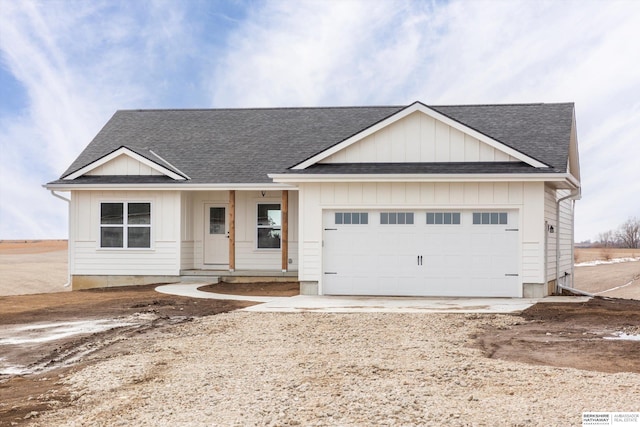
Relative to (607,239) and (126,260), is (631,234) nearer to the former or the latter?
(607,239)

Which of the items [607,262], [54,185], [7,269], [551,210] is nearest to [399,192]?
[551,210]

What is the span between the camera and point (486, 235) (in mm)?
17797

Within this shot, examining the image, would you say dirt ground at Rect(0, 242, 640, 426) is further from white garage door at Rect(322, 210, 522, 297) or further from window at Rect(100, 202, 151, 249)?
window at Rect(100, 202, 151, 249)

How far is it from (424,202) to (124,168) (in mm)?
10109

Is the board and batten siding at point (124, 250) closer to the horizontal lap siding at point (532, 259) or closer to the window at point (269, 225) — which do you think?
the window at point (269, 225)

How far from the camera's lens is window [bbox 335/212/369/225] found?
59.9 feet

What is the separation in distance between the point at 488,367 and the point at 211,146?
691 inches

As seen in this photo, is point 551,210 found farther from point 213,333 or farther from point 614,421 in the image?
point 614,421

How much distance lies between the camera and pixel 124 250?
891 inches

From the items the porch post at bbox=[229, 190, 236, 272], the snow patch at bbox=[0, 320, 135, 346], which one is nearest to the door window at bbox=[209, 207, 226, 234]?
the porch post at bbox=[229, 190, 236, 272]

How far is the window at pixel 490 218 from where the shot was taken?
17.8 meters

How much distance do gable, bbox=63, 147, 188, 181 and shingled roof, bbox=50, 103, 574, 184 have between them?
0.36 m

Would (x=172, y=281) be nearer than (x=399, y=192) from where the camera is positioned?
No

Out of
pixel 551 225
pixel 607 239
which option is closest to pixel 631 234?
pixel 607 239
